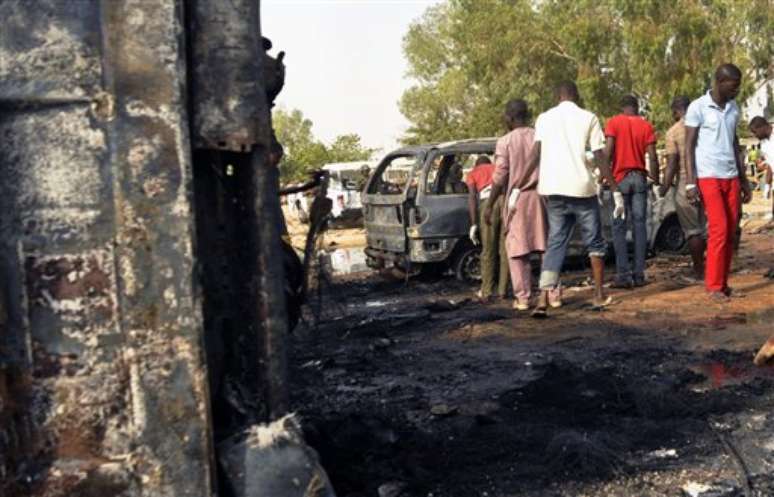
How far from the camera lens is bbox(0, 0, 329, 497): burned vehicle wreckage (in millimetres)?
2533

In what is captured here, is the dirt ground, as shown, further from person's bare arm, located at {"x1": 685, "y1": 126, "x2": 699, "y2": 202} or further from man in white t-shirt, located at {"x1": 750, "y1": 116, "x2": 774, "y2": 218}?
man in white t-shirt, located at {"x1": 750, "y1": 116, "x2": 774, "y2": 218}

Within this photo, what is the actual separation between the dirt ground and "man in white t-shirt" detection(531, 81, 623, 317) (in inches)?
22.4

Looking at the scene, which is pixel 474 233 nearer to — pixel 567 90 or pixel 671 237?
pixel 567 90

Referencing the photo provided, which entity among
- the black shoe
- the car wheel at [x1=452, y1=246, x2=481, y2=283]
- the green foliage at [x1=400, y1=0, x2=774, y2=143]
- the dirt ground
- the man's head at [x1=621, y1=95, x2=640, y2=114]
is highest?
the green foliage at [x1=400, y1=0, x2=774, y2=143]

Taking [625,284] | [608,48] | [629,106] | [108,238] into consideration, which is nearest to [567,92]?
[629,106]

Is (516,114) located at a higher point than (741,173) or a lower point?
higher

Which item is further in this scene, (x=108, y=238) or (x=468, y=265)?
(x=468, y=265)

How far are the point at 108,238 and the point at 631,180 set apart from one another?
7.51m

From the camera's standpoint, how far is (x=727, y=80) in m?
7.74

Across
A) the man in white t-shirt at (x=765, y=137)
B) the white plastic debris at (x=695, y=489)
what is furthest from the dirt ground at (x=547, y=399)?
the man in white t-shirt at (x=765, y=137)

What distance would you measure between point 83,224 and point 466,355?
14.0ft

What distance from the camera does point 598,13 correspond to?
126 feet

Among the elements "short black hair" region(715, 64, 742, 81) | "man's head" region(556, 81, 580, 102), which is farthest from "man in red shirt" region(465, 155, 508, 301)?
"short black hair" region(715, 64, 742, 81)

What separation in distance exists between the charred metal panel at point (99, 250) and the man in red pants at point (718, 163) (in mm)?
6180
